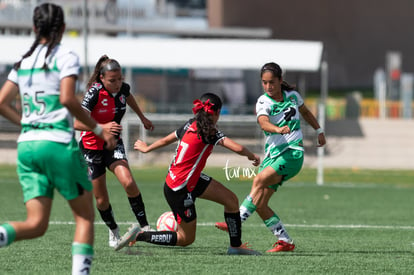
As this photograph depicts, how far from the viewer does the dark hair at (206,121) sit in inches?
332

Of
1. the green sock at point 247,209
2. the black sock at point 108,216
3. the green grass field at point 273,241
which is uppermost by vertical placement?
the green sock at point 247,209

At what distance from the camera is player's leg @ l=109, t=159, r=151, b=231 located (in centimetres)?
964

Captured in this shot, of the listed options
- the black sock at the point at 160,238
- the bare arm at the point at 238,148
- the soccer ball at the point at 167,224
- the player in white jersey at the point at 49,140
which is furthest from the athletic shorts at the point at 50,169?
the soccer ball at the point at 167,224

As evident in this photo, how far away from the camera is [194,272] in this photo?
7.84m

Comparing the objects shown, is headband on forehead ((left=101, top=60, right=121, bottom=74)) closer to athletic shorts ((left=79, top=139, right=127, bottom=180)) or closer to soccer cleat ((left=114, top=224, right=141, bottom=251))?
athletic shorts ((left=79, top=139, right=127, bottom=180))

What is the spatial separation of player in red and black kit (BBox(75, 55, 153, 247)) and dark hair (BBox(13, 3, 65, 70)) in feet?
10.8

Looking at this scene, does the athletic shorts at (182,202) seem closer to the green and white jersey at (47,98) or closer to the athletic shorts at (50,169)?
Answer: the athletic shorts at (50,169)

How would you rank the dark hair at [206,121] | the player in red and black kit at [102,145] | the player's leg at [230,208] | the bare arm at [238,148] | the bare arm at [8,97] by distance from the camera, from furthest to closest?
the player in red and black kit at [102,145], the player's leg at [230,208], the dark hair at [206,121], the bare arm at [238,148], the bare arm at [8,97]

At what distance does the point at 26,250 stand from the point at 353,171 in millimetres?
20861

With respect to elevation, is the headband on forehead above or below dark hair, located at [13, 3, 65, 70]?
below

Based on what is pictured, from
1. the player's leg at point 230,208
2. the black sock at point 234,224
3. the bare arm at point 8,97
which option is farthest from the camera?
the black sock at point 234,224

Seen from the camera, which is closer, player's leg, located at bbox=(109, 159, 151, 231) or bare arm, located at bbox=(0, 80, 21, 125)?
bare arm, located at bbox=(0, 80, 21, 125)

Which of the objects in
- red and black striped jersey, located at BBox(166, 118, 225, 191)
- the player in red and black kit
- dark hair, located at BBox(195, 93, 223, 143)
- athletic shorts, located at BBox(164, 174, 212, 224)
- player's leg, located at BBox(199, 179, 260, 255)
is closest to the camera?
dark hair, located at BBox(195, 93, 223, 143)

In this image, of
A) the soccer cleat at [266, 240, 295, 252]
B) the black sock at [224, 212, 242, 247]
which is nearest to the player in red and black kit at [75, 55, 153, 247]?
the black sock at [224, 212, 242, 247]
